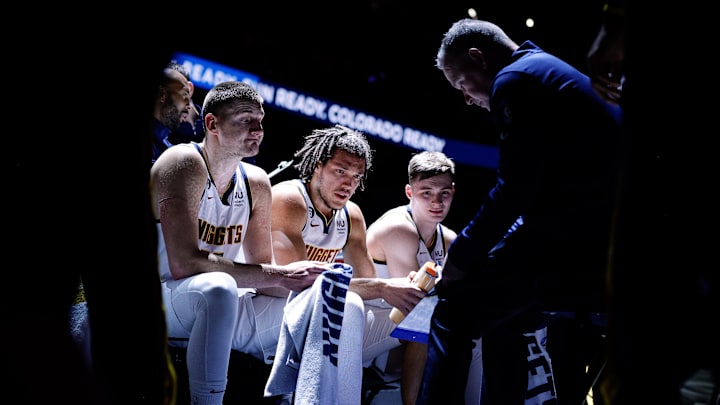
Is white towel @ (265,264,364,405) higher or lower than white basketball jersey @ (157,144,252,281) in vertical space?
lower

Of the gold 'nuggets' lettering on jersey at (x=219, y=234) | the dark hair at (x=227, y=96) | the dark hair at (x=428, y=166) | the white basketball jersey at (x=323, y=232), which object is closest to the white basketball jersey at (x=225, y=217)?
the gold 'nuggets' lettering on jersey at (x=219, y=234)

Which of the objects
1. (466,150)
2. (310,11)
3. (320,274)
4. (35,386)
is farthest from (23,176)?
(466,150)

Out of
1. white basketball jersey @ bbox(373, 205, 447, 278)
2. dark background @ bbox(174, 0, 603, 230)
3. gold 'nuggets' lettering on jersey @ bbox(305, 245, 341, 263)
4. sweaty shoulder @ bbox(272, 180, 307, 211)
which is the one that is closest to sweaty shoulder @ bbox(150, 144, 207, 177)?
sweaty shoulder @ bbox(272, 180, 307, 211)

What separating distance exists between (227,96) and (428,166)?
3.93 feet

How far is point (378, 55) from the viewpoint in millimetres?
6516

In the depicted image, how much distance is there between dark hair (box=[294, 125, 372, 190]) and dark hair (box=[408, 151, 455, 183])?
28 cm

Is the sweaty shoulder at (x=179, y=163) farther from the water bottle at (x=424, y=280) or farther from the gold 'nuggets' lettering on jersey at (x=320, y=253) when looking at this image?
the water bottle at (x=424, y=280)

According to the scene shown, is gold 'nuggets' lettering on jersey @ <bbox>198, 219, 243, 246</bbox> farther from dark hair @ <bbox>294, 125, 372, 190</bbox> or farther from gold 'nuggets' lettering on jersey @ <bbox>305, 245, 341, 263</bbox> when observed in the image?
dark hair @ <bbox>294, 125, 372, 190</bbox>

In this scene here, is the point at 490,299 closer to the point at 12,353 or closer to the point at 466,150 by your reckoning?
the point at 12,353

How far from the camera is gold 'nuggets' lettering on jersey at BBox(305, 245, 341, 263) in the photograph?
312 cm

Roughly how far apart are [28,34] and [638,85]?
1.17 meters

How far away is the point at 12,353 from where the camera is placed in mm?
884

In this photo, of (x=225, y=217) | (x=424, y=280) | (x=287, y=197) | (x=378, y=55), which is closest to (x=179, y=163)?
(x=225, y=217)

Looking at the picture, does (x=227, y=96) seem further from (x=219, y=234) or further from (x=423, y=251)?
(x=423, y=251)
